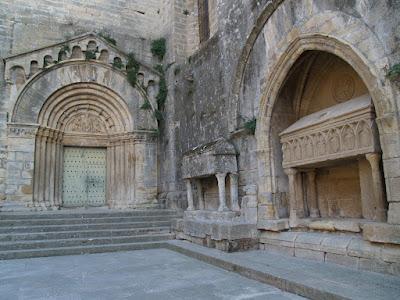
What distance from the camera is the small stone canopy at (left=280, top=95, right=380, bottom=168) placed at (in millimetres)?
3877

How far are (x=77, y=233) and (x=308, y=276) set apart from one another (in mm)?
4774

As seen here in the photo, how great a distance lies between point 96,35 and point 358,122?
8014mm

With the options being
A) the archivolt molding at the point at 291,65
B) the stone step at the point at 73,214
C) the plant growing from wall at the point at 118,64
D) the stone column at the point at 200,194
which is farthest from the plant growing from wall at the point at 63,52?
the archivolt molding at the point at 291,65

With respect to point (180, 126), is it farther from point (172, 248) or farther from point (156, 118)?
point (172, 248)

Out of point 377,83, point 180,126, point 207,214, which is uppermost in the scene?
point 180,126

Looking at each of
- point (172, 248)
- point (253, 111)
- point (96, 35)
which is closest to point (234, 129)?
point (253, 111)

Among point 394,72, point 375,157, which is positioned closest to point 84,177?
point 375,157

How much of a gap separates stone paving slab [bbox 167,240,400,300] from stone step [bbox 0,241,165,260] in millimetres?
1794

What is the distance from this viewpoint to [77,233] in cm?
670

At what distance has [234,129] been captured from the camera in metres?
6.27

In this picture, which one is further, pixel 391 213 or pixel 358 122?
pixel 358 122

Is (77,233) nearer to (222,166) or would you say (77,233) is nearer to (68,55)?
(222,166)

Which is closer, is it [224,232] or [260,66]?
[224,232]

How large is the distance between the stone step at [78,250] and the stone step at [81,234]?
1.74 feet
